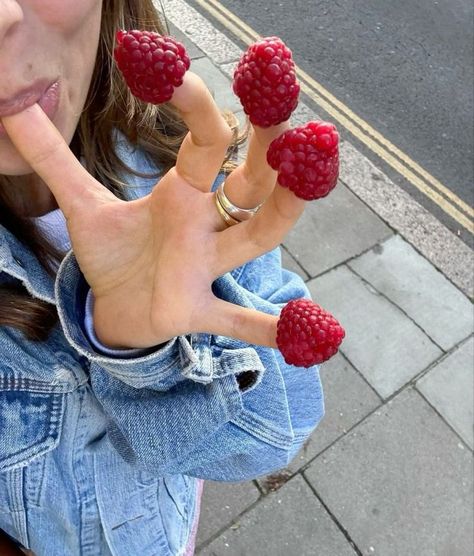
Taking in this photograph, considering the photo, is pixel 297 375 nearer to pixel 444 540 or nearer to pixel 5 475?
pixel 5 475

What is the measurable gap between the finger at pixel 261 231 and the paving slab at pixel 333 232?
2.11 metres

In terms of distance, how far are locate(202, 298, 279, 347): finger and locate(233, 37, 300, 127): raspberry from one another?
0.90 feet

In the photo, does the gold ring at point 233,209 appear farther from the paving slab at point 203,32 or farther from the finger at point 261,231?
the paving slab at point 203,32

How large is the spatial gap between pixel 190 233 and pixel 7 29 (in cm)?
35

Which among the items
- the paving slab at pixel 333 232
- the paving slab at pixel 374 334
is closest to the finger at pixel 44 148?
the paving slab at pixel 374 334

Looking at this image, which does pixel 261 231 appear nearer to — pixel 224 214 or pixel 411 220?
pixel 224 214

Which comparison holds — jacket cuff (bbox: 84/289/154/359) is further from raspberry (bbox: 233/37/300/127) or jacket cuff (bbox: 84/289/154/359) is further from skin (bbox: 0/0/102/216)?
raspberry (bbox: 233/37/300/127)

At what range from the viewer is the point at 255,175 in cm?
69

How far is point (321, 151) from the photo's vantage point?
0.57m

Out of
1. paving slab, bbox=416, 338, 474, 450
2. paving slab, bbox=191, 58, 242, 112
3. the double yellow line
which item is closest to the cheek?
paving slab, bbox=416, 338, 474, 450

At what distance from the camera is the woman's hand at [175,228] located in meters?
0.67

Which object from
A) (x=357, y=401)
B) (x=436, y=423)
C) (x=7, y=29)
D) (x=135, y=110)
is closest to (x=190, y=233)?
(x=7, y=29)

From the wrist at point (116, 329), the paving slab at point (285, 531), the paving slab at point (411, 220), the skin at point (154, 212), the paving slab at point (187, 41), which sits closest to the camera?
the skin at point (154, 212)

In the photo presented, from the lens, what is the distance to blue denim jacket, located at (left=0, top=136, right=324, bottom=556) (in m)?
0.94
